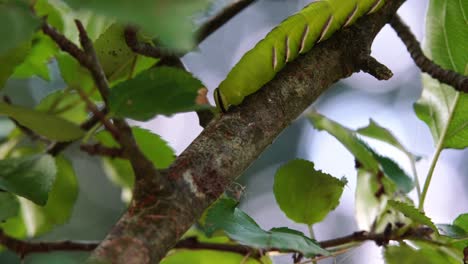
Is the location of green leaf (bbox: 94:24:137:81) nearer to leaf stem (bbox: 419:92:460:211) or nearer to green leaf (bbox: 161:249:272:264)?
green leaf (bbox: 161:249:272:264)

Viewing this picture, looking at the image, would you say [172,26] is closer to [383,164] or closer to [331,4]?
[331,4]

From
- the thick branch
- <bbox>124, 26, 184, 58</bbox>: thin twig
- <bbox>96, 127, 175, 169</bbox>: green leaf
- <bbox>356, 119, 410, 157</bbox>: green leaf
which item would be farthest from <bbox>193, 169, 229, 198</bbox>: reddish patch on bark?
<bbox>356, 119, 410, 157</bbox>: green leaf

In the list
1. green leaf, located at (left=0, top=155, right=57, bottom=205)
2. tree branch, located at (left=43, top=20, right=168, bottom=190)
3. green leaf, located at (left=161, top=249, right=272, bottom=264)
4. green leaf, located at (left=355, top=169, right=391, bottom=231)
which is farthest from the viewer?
green leaf, located at (left=355, top=169, right=391, bottom=231)

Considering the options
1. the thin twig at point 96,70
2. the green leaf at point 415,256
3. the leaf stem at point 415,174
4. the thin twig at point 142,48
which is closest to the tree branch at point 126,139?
the thin twig at point 96,70

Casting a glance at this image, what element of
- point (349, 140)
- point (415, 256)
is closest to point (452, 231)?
point (415, 256)

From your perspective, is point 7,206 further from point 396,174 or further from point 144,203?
point 396,174

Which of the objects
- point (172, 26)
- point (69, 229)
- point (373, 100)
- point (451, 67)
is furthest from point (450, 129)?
point (373, 100)

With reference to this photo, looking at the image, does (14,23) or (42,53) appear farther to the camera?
(42,53)
